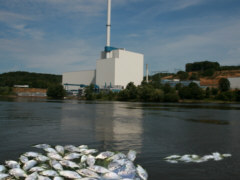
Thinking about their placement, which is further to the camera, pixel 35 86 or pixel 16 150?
pixel 35 86

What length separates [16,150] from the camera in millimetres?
7277

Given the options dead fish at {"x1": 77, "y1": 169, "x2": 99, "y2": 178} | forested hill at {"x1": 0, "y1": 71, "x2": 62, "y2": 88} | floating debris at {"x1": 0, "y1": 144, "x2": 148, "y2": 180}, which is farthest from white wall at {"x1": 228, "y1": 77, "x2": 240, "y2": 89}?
forested hill at {"x1": 0, "y1": 71, "x2": 62, "y2": 88}

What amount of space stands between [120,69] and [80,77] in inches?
1144

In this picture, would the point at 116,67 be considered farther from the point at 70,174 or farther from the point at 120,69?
the point at 70,174

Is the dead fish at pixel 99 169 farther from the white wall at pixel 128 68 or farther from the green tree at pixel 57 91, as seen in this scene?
the green tree at pixel 57 91

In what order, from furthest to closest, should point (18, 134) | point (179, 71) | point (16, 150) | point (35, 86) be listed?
point (35, 86), point (179, 71), point (18, 134), point (16, 150)

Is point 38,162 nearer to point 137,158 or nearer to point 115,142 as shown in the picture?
point 137,158

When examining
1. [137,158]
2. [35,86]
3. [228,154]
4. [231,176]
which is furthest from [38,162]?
[35,86]

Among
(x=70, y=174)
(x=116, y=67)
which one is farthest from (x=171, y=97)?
(x=70, y=174)

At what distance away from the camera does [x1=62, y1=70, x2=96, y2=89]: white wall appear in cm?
10800

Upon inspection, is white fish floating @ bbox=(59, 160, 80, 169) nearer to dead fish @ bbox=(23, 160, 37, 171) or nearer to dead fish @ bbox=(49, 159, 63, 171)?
dead fish @ bbox=(49, 159, 63, 171)

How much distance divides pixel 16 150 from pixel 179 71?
143216 millimetres

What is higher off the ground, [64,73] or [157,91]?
[64,73]

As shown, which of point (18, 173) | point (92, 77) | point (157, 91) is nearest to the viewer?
point (18, 173)
